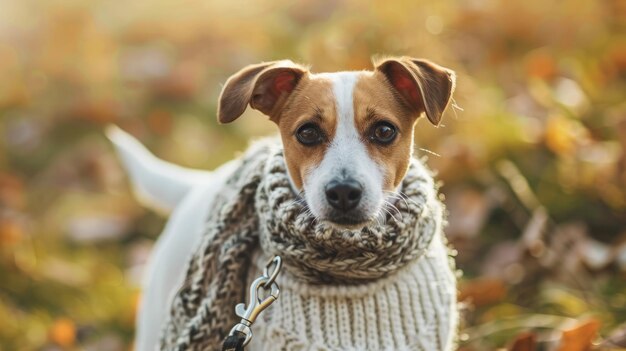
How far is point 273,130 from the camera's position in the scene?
187 inches

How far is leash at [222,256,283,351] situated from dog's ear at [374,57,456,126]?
0.60m

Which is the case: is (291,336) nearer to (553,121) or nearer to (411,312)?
(411,312)

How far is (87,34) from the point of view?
5766 millimetres

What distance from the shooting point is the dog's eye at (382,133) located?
7.24ft

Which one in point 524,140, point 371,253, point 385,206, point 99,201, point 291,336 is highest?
point 99,201

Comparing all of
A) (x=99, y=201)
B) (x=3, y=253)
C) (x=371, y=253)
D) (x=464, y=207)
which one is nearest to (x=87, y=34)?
(x=99, y=201)

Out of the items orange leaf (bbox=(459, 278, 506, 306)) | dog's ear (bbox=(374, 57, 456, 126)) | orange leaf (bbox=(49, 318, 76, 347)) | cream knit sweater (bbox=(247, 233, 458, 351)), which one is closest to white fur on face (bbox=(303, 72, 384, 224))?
dog's ear (bbox=(374, 57, 456, 126))

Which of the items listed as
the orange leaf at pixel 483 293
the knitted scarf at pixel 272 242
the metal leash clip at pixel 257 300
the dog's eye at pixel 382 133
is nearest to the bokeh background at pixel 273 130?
the orange leaf at pixel 483 293

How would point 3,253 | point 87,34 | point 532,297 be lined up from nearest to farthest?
1. point 532,297
2. point 3,253
3. point 87,34

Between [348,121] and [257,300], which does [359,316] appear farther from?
[348,121]

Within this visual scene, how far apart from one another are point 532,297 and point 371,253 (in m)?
1.41

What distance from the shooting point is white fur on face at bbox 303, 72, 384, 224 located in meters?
2.10

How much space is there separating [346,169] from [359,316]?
0.42m

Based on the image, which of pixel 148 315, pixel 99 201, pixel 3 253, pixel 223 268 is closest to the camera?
pixel 223 268
